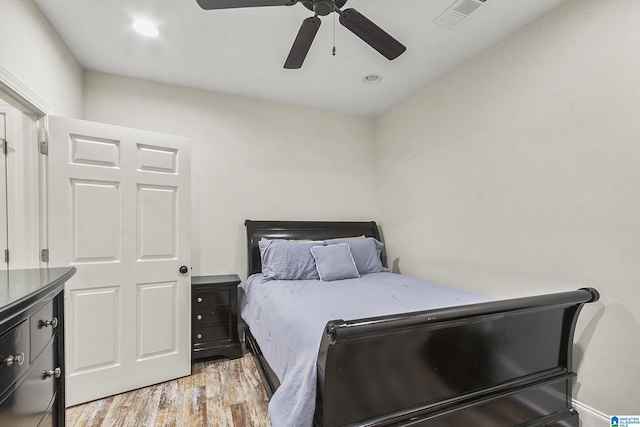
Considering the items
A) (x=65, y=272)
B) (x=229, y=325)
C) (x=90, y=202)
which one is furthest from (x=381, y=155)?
(x=65, y=272)

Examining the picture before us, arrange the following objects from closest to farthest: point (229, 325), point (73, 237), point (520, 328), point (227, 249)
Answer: point (520, 328) → point (73, 237) → point (229, 325) → point (227, 249)

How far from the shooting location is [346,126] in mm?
3945

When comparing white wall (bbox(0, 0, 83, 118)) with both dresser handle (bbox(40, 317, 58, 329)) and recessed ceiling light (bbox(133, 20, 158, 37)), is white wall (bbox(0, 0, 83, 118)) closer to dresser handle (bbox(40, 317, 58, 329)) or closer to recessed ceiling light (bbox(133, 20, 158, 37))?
recessed ceiling light (bbox(133, 20, 158, 37))

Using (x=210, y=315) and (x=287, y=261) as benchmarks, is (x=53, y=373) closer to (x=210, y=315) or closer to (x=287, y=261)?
(x=210, y=315)

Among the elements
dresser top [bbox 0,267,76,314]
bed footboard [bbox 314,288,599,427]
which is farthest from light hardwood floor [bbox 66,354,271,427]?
dresser top [bbox 0,267,76,314]

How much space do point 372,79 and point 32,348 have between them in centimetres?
310

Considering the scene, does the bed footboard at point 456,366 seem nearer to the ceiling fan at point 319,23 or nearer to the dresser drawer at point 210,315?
the ceiling fan at point 319,23

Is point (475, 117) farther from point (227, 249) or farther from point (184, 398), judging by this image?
point (184, 398)

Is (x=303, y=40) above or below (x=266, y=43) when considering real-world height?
below

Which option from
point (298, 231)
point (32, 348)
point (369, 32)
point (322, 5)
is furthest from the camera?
point (298, 231)

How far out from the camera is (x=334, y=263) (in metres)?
2.96

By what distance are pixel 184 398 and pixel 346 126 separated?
329 centimetres

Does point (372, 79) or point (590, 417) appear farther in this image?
point (372, 79)

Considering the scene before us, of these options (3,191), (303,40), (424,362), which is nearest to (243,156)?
(303,40)
